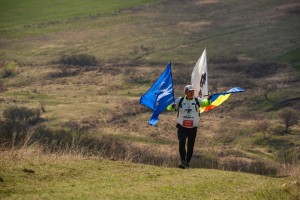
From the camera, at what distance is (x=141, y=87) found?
78188 mm

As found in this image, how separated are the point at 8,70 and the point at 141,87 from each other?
2495cm

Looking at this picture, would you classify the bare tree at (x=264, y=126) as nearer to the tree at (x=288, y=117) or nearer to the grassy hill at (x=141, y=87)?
the grassy hill at (x=141, y=87)

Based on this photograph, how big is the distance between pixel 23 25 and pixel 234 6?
160ft

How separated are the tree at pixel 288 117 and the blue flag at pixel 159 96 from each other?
43386 mm

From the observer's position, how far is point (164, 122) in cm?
6300

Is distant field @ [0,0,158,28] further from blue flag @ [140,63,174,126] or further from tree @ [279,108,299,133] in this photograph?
blue flag @ [140,63,174,126]

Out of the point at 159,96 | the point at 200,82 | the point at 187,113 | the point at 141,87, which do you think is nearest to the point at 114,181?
the point at 187,113

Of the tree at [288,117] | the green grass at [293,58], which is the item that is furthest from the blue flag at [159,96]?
the green grass at [293,58]

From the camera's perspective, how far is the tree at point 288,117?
194 feet

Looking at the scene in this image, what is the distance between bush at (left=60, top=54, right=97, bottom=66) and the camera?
92.9m

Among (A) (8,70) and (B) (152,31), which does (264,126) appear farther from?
(B) (152,31)

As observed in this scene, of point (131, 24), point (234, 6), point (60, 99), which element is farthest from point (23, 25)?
point (60, 99)

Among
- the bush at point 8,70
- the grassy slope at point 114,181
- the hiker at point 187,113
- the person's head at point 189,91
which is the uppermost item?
the person's head at point 189,91

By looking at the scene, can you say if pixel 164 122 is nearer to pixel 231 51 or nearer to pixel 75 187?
pixel 231 51
